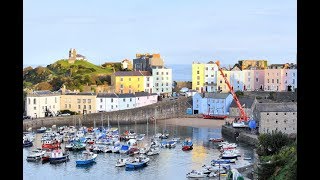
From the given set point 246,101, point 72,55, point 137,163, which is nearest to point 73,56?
point 72,55

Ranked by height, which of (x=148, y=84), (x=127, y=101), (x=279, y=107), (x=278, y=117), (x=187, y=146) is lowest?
(x=187, y=146)

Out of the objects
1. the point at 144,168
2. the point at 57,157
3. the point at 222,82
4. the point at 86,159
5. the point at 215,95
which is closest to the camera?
the point at 144,168

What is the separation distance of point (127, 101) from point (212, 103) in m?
2.61

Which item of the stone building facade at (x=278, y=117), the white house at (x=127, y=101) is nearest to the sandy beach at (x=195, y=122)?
the white house at (x=127, y=101)

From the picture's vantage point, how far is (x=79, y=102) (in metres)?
16.3

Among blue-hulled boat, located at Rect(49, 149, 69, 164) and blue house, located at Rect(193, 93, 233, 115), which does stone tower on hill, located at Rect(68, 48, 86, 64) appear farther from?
blue-hulled boat, located at Rect(49, 149, 69, 164)

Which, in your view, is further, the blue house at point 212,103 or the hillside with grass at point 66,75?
the hillside with grass at point 66,75

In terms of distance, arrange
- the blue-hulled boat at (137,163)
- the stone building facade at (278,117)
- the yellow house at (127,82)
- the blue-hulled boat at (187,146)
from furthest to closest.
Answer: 1. the yellow house at (127,82)
2. the blue-hulled boat at (187,146)
3. the stone building facade at (278,117)
4. the blue-hulled boat at (137,163)

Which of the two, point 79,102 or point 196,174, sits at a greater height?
point 79,102

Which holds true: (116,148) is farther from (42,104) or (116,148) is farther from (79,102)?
(79,102)

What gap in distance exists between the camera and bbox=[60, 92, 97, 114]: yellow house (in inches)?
640

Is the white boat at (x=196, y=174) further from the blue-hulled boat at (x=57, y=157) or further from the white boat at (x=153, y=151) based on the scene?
the blue-hulled boat at (x=57, y=157)

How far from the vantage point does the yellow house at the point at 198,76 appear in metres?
19.2

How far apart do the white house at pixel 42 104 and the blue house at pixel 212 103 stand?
4217 millimetres
